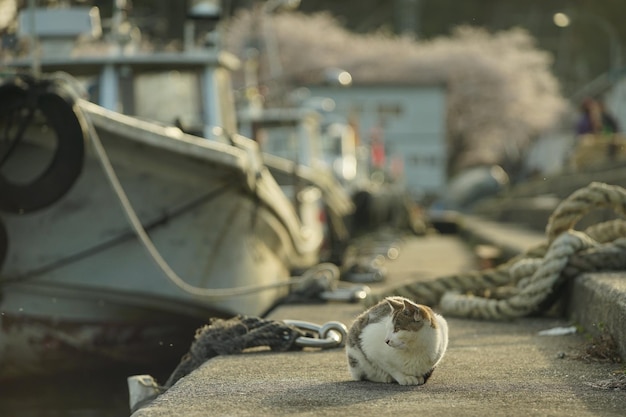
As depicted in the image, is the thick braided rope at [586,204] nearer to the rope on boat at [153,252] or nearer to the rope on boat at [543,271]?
the rope on boat at [543,271]

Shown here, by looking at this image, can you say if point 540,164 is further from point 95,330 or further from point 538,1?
point 95,330

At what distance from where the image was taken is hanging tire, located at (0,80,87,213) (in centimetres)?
918

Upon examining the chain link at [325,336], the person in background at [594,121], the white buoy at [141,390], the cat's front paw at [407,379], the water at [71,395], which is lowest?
the water at [71,395]

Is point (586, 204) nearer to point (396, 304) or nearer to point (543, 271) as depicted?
point (543, 271)

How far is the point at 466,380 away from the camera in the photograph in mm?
5801

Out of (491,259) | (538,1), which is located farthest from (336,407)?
(538,1)

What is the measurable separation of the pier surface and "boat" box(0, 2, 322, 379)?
2869mm

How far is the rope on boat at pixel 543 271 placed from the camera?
8000 mm

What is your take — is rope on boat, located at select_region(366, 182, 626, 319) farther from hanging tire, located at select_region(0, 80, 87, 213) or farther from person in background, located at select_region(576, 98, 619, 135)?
person in background, located at select_region(576, 98, 619, 135)

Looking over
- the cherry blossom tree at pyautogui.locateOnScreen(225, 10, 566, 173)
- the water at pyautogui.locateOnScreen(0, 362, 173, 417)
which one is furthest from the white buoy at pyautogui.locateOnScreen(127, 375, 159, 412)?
the cherry blossom tree at pyautogui.locateOnScreen(225, 10, 566, 173)

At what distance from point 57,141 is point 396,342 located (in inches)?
185

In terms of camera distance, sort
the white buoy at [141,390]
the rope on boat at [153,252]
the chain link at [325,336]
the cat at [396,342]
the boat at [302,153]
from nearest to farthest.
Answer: the cat at [396,342]
the white buoy at [141,390]
the chain link at [325,336]
the rope on boat at [153,252]
the boat at [302,153]

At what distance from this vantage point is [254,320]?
23.9ft

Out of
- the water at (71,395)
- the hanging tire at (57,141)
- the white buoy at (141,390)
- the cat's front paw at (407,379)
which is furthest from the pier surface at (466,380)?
the hanging tire at (57,141)
